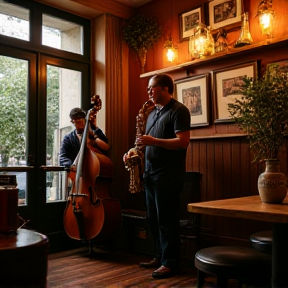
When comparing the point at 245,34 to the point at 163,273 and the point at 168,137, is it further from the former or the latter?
the point at 163,273

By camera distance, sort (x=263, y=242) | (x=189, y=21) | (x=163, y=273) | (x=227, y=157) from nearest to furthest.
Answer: (x=263, y=242) → (x=163, y=273) → (x=227, y=157) → (x=189, y=21)

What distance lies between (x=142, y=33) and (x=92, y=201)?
6.49 feet

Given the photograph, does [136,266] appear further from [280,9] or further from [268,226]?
[280,9]

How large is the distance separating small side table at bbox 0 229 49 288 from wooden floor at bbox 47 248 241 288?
5.69 feet

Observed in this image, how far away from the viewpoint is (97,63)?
443cm

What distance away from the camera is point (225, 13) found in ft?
11.8

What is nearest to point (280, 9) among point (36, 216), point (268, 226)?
point (268, 226)

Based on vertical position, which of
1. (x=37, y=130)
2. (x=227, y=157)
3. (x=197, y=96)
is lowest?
(x=227, y=157)

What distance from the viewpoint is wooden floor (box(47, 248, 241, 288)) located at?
2816mm

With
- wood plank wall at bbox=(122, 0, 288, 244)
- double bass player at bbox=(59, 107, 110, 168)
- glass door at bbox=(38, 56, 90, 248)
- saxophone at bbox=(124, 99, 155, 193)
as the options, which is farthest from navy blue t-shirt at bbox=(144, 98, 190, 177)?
glass door at bbox=(38, 56, 90, 248)

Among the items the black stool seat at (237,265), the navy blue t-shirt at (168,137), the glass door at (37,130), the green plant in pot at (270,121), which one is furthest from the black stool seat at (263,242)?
the glass door at (37,130)

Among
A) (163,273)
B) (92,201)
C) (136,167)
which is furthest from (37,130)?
(163,273)

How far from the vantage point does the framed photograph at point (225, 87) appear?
342 cm

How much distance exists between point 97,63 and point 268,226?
2.58 metres
